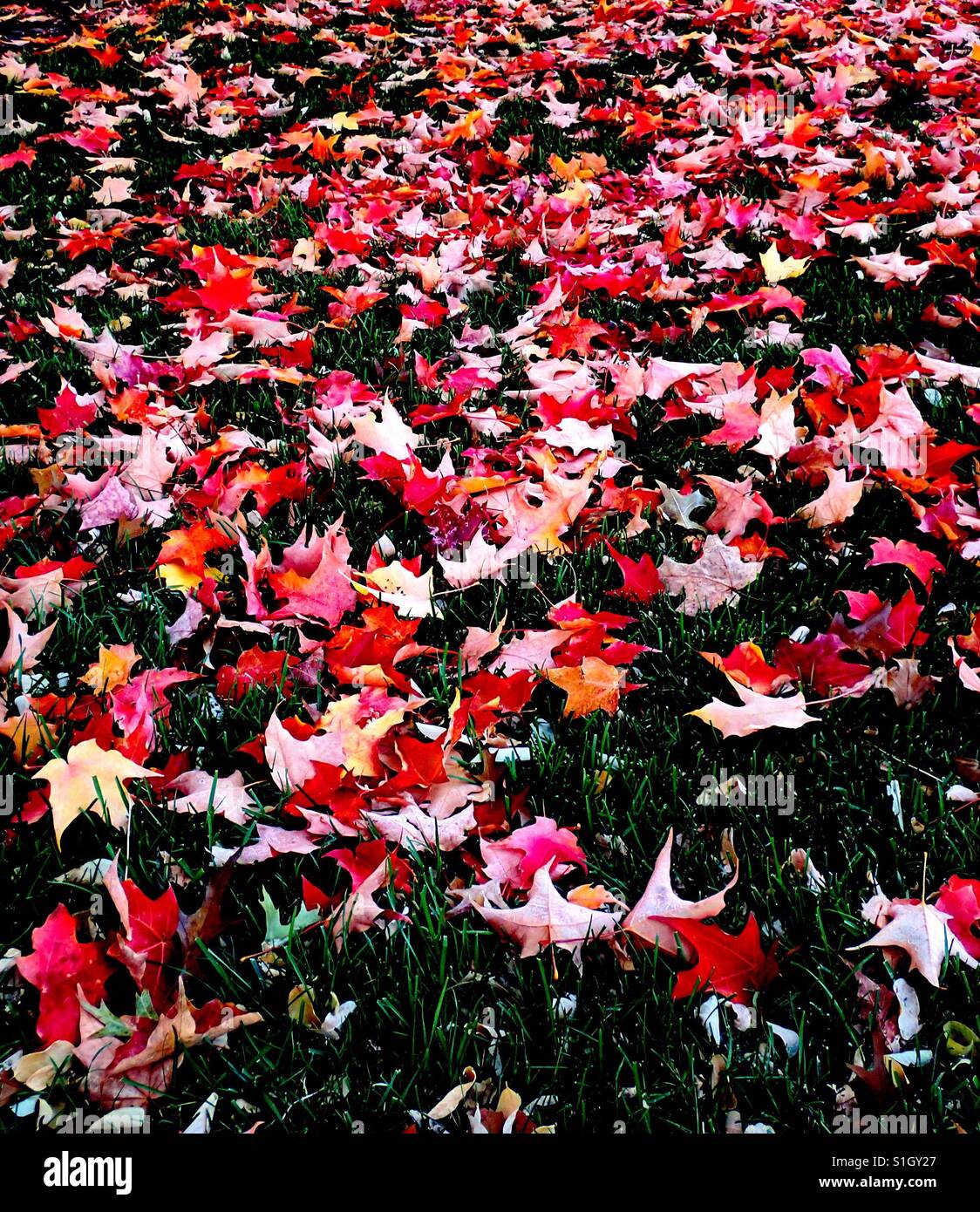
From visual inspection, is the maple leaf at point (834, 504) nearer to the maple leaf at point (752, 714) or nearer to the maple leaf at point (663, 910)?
the maple leaf at point (752, 714)

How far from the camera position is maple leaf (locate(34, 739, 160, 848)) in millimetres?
1517

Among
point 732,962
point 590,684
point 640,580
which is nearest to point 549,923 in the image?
point 732,962

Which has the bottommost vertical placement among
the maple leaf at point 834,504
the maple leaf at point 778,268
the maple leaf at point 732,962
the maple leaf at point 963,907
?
the maple leaf at point 732,962

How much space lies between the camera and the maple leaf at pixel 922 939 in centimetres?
131

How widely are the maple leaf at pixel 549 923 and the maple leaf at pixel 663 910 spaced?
39 millimetres

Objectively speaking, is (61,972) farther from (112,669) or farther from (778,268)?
(778,268)

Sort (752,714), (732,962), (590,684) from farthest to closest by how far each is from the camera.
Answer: (590,684), (752,714), (732,962)

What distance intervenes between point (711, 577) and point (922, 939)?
873 millimetres

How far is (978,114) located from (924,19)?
1582 mm

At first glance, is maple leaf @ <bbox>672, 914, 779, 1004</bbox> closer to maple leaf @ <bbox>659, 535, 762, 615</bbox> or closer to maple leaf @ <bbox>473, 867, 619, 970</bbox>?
maple leaf @ <bbox>473, 867, 619, 970</bbox>

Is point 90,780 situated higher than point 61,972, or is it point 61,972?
point 90,780

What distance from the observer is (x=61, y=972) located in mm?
1341

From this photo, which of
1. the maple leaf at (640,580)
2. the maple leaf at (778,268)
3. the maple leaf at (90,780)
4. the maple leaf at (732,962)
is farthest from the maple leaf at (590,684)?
the maple leaf at (778,268)
